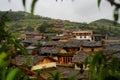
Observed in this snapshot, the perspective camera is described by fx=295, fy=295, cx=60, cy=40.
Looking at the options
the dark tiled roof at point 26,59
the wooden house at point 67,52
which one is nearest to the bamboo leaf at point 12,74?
the dark tiled roof at point 26,59

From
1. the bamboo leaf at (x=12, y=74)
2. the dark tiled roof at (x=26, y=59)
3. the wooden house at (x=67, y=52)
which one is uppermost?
the bamboo leaf at (x=12, y=74)

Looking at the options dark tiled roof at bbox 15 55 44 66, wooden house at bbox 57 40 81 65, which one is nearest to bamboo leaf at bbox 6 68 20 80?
dark tiled roof at bbox 15 55 44 66

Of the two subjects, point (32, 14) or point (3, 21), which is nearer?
point (32, 14)

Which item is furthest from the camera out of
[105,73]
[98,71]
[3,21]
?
[3,21]

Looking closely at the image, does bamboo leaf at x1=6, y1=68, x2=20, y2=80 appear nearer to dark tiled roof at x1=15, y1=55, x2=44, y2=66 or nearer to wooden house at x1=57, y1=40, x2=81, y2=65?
dark tiled roof at x1=15, y1=55, x2=44, y2=66

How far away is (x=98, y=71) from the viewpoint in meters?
2.40

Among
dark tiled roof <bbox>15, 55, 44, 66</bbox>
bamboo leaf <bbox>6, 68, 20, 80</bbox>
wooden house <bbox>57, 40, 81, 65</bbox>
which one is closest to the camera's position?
bamboo leaf <bbox>6, 68, 20, 80</bbox>

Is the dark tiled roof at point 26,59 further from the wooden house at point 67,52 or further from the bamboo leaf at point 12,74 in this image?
the wooden house at point 67,52

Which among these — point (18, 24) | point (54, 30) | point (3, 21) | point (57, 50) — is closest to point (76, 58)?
point (57, 50)

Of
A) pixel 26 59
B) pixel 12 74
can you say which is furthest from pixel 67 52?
pixel 12 74

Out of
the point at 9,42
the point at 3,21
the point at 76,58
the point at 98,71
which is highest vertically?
the point at 3,21

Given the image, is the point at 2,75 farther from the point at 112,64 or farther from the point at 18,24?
the point at 18,24

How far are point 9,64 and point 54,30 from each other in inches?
3394

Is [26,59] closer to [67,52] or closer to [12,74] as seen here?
[12,74]
